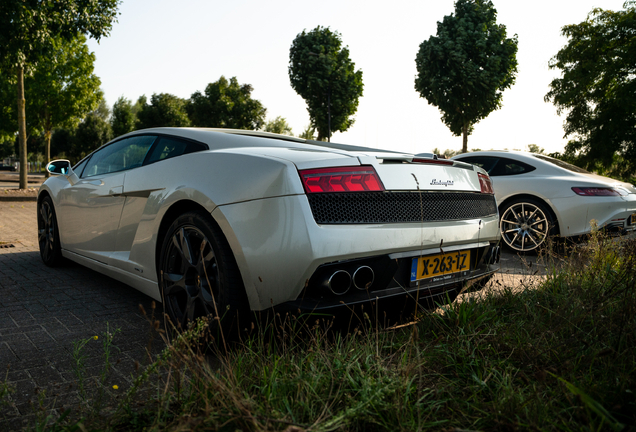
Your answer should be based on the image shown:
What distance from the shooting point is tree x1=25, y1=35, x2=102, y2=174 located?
26.0 meters

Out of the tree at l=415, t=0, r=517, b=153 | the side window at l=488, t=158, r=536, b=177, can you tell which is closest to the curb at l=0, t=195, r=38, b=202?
the side window at l=488, t=158, r=536, b=177

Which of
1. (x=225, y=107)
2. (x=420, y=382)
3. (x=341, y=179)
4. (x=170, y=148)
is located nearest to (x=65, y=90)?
(x=225, y=107)

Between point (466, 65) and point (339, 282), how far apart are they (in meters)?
23.7

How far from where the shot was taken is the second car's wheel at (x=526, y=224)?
6.64 metres

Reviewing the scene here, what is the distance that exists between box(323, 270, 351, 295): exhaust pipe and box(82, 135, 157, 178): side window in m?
1.96

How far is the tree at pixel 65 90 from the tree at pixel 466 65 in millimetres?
17981

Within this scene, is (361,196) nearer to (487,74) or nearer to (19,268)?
(19,268)

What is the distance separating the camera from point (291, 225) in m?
2.33

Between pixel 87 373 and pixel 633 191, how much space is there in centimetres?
710

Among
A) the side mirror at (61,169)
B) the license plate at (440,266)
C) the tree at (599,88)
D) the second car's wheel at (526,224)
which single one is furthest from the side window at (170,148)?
the tree at (599,88)

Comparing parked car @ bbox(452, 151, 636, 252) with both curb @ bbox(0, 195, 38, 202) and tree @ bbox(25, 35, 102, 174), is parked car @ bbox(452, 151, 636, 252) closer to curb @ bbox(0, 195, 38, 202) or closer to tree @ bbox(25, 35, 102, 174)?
curb @ bbox(0, 195, 38, 202)

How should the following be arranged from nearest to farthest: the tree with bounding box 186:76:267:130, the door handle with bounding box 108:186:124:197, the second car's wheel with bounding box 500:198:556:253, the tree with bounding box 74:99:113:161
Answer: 1. the door handle with bounding box 108:186:124:197
2. the second car's wheel with bounding box 500:198:556:253
3. the tree with bounding box 186:76:267:130
4. the tree with bounding box 74:99:113:161

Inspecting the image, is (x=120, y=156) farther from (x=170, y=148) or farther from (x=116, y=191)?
(x=170, y=148)

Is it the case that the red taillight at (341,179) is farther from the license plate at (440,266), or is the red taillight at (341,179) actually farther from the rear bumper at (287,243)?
the license plate at (440,266)
